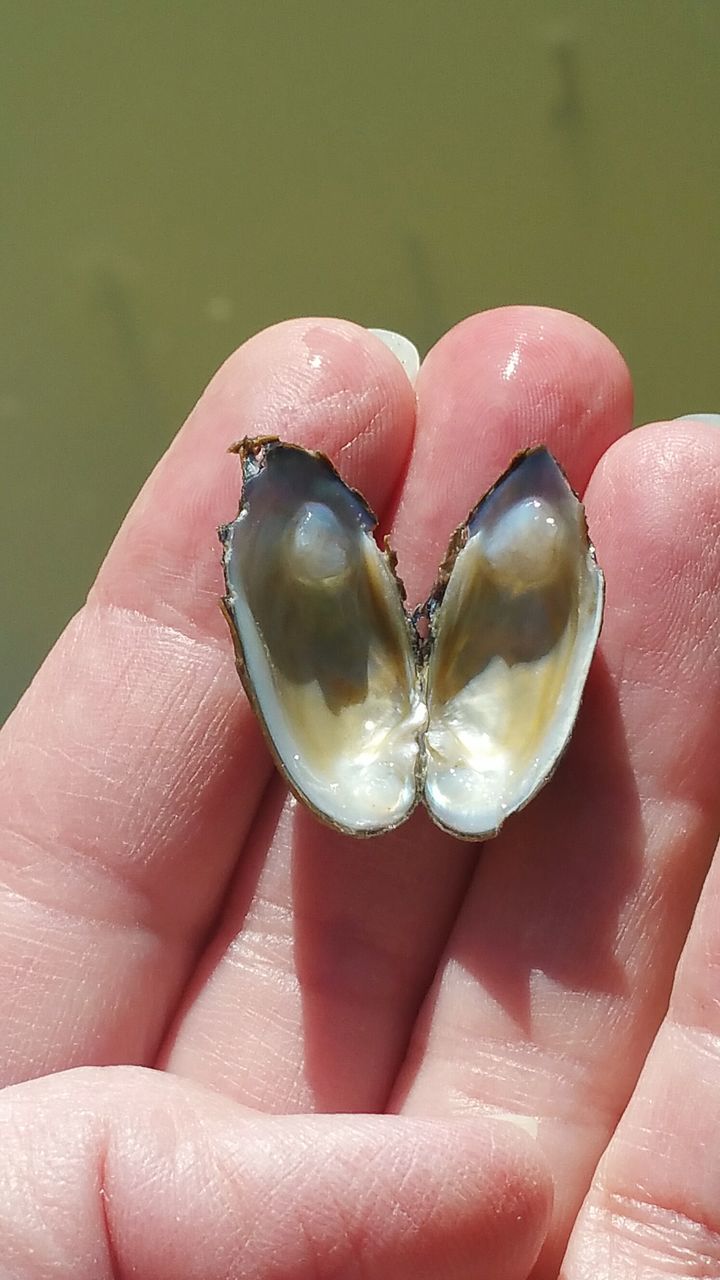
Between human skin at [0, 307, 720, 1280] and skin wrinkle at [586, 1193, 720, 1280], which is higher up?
human skin at [0, 307, 720, 1280]

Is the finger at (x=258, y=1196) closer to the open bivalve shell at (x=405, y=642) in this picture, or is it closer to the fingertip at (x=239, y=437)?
the open bivalve shell at (x=405, y=642)

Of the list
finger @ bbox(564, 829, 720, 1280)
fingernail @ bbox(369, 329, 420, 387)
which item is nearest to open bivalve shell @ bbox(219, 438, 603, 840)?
finger @ bbox(564, 829, 720, 1280)

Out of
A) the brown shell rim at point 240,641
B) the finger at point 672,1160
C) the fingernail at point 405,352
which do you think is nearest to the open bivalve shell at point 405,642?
the brown shell rim at point 240,641

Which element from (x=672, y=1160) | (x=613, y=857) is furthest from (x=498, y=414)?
(x=672, y=1160)

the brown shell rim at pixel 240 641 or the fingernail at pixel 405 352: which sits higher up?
the fingernail at pixel 405 352

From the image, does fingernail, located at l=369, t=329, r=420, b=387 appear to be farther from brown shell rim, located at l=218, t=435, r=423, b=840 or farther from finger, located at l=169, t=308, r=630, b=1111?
brown shell rim, located at l=218, t=435, r=423, b=840

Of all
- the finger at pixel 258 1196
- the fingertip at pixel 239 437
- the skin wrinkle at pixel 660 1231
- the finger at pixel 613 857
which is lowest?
the skin wrinkle at pixel 660 1231
